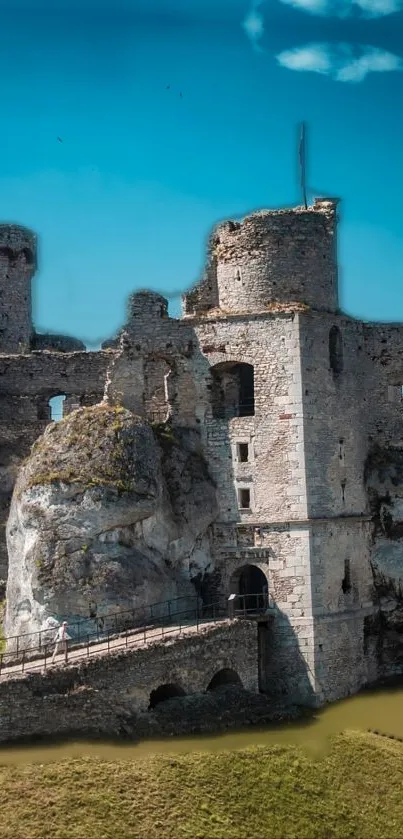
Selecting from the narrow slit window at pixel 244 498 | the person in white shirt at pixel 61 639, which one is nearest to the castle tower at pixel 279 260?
the narrow slit window at pixel 244 498

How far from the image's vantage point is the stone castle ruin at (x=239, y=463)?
123 ft

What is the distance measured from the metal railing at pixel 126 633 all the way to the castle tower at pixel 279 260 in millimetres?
9703

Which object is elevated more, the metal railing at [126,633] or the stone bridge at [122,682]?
the metal railing at [126,633]

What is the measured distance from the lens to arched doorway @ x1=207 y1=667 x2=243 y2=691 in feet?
120

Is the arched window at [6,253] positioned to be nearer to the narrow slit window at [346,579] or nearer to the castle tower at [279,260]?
the castle tower at [279,260]

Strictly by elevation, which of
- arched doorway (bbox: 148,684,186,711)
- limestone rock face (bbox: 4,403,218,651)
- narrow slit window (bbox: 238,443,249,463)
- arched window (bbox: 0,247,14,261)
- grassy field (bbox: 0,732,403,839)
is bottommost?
grassy field (bbox: 0,732,403,839)

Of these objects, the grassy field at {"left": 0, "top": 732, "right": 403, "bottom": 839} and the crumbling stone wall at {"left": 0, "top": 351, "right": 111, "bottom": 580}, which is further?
the crumbling stone wall at {"left": 0, "top": 351, "right": 111, "bottom": 580}

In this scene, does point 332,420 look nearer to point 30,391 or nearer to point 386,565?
point 386,565

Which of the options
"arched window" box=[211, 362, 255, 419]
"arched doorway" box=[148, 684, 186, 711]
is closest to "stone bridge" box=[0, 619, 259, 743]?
"arched doorway" box=[148, 684, 186, 711]

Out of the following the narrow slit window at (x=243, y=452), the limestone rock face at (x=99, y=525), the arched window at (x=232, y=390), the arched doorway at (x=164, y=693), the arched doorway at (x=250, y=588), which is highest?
the arched window at (x=232, y=390)

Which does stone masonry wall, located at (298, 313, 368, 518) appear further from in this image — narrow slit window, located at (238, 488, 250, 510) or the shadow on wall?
the shadow on wall

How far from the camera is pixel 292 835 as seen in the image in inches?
1162

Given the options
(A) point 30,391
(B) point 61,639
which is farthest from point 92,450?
(A) point 30,391

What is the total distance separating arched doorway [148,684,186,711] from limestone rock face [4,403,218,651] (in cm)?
280
